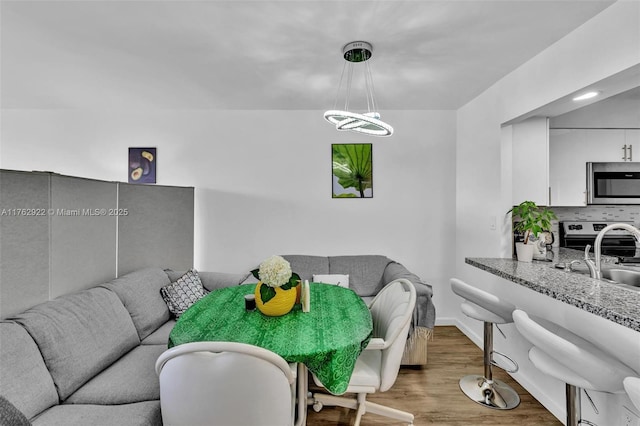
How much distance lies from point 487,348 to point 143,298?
272 centimetres

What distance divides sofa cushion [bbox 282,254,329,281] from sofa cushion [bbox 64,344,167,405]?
1.70 meters

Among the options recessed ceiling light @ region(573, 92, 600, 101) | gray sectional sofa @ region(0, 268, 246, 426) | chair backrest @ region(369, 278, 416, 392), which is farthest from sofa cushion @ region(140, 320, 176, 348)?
recessed ceiling light @ region(573, 92, 600, 101)

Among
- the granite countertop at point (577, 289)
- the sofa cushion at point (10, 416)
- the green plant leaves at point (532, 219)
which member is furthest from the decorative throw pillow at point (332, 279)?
the sofa cushion at point (10, 416)

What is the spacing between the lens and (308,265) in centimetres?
349

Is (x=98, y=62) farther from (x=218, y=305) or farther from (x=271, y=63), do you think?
(x=218, y=305)

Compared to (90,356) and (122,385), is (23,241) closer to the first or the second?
(90,356)

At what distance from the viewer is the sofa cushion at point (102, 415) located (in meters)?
1.44

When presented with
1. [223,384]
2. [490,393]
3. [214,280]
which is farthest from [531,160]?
[214,280]

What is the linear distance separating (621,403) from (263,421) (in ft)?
6.15

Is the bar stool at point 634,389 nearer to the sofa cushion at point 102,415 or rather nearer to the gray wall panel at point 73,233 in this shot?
the sofa cushion at point 102,415

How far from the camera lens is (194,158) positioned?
12.4 ft

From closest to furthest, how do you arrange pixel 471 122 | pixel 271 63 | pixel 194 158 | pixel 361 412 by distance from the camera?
1. pixel 361 412
2. pixel 271 63
3. pixel 471 122
4. pixel 194 158

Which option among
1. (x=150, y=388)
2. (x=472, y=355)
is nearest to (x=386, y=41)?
(x=150, y=388)

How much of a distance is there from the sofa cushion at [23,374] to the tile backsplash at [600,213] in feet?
14.3
